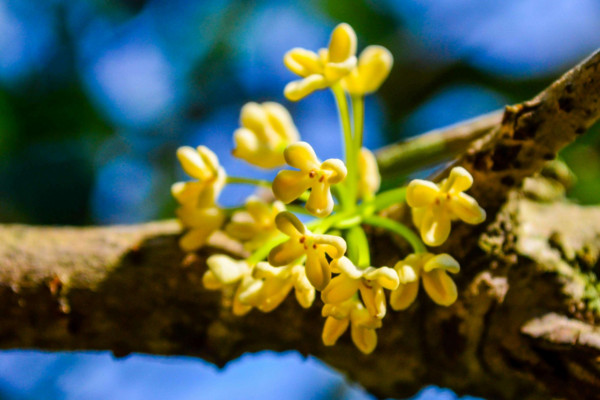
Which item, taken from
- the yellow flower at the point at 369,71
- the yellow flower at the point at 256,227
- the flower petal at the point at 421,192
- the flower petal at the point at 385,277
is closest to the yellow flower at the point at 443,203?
the flower petal at the point at 421,192

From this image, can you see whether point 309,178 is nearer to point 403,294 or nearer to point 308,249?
point 308,249

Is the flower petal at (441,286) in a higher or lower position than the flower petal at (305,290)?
higher

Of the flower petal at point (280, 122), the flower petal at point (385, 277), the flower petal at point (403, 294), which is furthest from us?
the flower petal at point (280, 122)

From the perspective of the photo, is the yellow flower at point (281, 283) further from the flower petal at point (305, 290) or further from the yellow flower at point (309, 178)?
the yellow flower at point (309, 178)

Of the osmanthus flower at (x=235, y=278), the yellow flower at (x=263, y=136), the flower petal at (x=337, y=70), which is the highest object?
the flower petal at (x=337, y=70)

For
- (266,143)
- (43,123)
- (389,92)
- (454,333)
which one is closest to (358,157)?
(266,143)

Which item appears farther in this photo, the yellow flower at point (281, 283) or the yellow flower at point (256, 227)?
the yellow flower at point (256, 227)

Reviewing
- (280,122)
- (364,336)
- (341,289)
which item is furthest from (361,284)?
(280,122)

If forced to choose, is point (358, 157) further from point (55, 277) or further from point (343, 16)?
point (343, 16)
